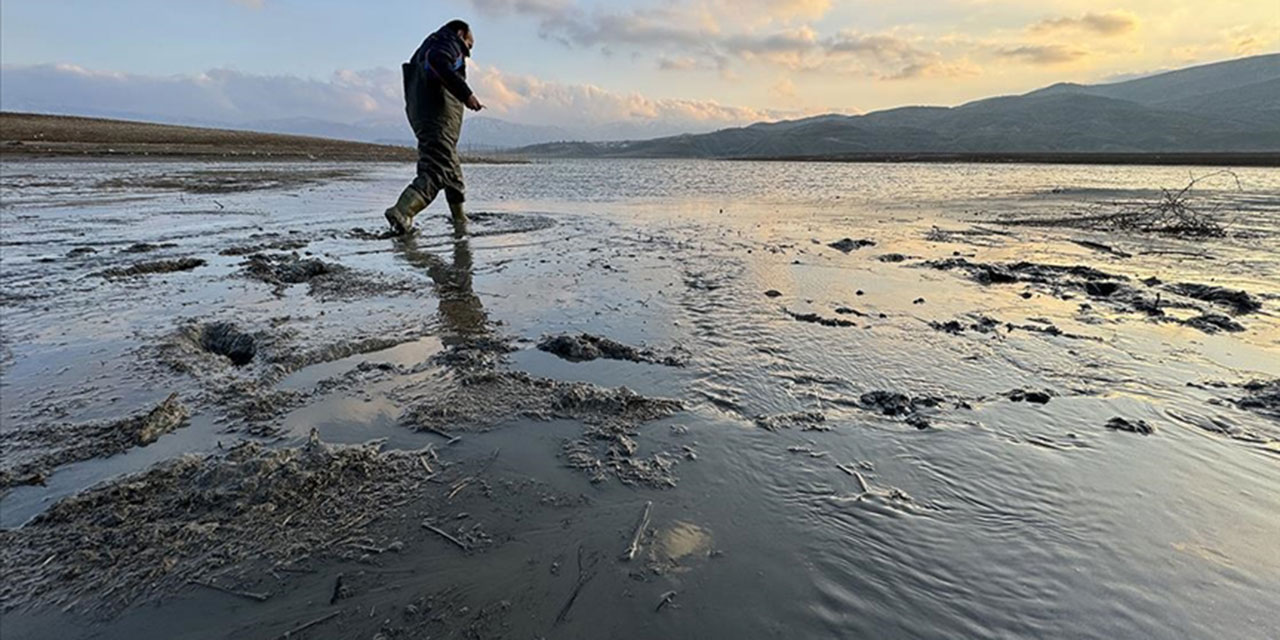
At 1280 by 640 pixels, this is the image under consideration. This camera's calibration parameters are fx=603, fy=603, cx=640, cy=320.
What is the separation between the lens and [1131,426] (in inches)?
138

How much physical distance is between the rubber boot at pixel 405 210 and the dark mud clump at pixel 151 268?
312cm

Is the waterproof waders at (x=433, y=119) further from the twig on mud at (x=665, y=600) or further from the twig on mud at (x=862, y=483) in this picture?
the twig on mud at (x=665, y=600)

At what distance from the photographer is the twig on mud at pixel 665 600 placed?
2070 millimetres

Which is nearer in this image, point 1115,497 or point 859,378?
point 1115,497

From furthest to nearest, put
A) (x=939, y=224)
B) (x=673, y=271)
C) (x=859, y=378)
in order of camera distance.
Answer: (x=939, y=224) < (x=673, y=271) < (x=859, y=378)

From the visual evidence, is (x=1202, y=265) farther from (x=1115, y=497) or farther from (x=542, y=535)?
(x=542, y=535)

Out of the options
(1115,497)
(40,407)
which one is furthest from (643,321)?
(40,407)

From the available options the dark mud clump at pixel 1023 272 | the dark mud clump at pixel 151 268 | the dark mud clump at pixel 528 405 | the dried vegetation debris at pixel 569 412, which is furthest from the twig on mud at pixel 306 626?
the dark mud clump at pixel 1023 272

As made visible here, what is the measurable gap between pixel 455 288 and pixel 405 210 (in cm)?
464

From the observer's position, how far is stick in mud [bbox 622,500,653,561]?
2359mm

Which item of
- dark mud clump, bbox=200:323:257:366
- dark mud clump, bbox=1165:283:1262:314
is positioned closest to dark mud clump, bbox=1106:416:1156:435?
dark mud clump, bbox=1165:283:1262:314

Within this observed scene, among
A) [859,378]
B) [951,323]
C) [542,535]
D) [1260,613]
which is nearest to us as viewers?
[1260,613]

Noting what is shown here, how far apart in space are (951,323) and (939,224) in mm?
8823

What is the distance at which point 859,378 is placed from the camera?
4.26m
